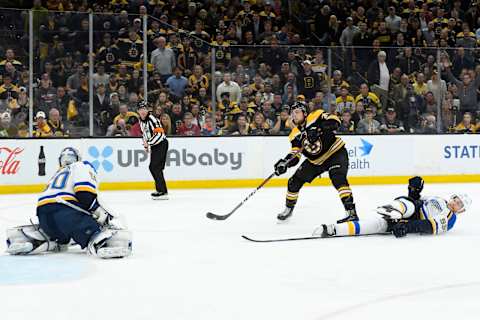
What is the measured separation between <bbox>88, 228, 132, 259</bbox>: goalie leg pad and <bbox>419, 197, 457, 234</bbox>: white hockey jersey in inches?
89.6

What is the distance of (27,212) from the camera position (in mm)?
7965

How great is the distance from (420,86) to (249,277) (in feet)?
25.1

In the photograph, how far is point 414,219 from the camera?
597 centimetres

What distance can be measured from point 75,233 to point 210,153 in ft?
18.9

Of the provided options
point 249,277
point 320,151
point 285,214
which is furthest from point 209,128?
point 249,277

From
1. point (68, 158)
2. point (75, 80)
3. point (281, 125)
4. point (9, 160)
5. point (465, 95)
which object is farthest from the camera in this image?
point (465, 95)

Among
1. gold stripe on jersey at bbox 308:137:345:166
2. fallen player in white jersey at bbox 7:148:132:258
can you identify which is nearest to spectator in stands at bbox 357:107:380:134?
gold stripe on jersey at bbox 308:137:345:166

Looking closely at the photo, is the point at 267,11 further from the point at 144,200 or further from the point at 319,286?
the point at 319,286

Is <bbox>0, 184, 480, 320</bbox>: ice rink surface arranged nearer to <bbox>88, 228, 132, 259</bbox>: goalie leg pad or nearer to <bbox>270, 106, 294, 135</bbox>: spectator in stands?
<bbox>88, 228, 132, 259</bbox>: goalie leg pad

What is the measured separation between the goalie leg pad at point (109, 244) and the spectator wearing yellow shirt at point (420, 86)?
733cm

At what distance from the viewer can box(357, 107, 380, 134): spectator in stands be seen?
36.7ft

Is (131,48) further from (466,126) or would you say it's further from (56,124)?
(466,126)

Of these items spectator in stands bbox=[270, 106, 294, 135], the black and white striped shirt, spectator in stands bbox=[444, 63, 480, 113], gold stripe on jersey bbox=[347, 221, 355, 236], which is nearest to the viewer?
gold stripe on jersey bbox=[347, 221, 355, 236]

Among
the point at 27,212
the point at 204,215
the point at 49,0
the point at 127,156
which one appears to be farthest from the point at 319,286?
the point at 49,0
